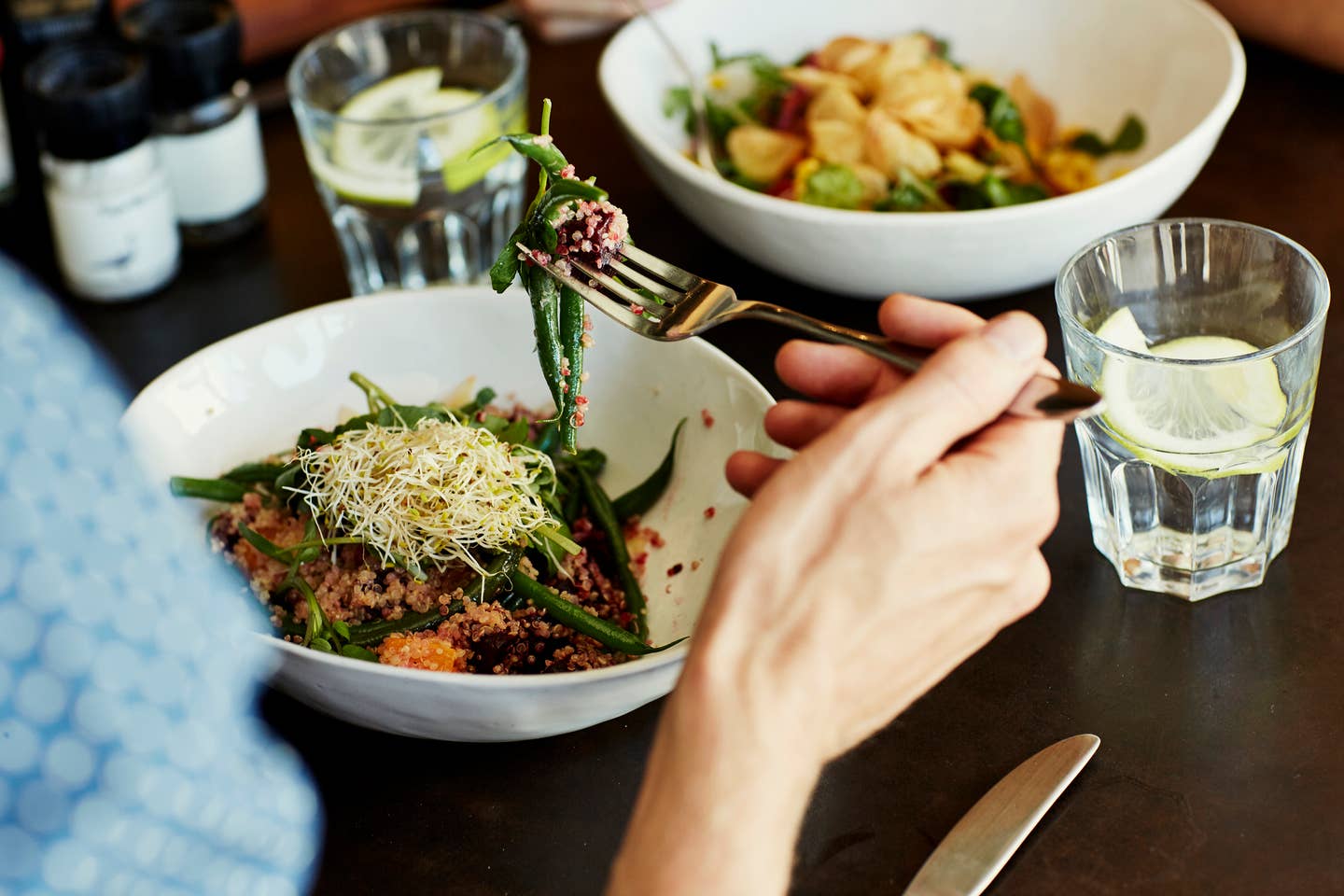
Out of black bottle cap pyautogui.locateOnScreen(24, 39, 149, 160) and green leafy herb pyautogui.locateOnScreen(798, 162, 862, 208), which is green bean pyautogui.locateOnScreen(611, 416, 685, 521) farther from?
black bottle cap pyautogui.locateOnScreen(24, 39, 149, 160)

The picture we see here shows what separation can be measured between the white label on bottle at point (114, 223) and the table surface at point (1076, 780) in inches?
28.3

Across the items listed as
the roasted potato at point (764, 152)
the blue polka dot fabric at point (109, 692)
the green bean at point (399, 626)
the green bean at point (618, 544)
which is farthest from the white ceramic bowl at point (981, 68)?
the blue polka dot fabric at point (109, 692)

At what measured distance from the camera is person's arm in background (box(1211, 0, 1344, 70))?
1.77 m

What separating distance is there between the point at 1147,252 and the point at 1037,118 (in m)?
0.66

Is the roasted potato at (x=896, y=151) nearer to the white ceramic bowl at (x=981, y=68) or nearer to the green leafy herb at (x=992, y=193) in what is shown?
the green leafy herb at (x=992, y=193)

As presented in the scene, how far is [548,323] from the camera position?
41.7 inches

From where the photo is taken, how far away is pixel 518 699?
0.89 meters

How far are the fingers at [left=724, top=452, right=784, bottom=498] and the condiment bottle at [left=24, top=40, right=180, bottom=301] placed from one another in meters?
0.88

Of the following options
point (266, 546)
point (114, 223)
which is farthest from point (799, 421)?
point (114, 223)

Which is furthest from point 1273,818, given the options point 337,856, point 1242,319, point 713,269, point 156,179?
point 156,179

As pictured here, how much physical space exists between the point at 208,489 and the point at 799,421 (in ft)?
1.81

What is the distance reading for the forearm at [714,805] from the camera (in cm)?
73

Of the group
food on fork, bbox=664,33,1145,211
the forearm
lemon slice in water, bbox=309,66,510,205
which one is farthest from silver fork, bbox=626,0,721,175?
the forearm

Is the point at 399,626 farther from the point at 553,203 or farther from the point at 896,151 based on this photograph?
the point at 896,151
